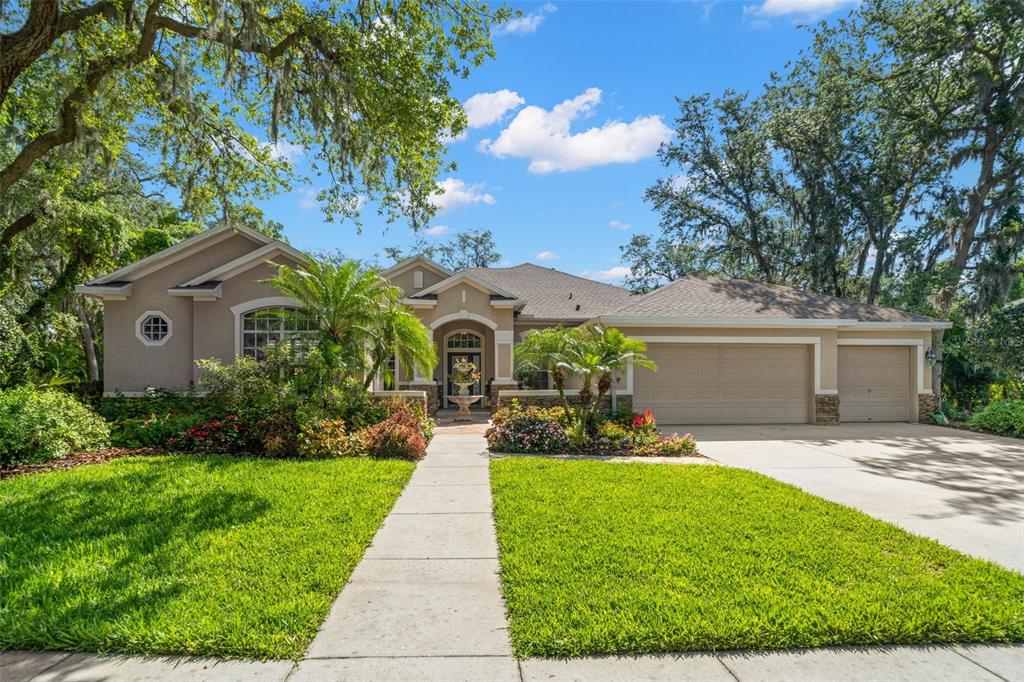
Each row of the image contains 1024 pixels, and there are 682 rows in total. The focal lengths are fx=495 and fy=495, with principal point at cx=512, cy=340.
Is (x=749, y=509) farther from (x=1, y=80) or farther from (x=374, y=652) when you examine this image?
(x=1, y=80)

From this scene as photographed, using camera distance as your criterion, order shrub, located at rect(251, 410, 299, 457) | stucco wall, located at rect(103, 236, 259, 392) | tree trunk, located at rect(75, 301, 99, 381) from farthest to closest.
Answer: tree trunk, located at rect(75, 301, 99, 381) < stucco wall, located at rect(103, 236, 259, 392) < shrub, located at rect(251, 410, 299, 457)

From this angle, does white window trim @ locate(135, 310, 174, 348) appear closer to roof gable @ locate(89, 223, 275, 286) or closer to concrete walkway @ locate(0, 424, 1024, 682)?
roof gable @ locate(89, 223, 275, 286)

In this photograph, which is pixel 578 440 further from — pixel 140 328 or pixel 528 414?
pixel 140 328

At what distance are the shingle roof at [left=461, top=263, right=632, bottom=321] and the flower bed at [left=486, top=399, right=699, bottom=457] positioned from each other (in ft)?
24.0

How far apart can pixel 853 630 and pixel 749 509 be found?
8.27ft

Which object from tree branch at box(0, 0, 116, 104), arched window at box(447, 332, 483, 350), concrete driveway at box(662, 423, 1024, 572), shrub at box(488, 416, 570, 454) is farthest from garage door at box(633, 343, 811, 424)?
tree branch at box(0, 0, 116, 104)

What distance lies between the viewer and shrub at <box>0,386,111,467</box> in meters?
7.70

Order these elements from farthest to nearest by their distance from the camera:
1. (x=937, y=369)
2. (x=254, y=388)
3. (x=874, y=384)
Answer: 1. (x=937, y=369)
2. (x=874, y=384)
3. (x=254, y=388)

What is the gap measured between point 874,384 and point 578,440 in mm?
10133

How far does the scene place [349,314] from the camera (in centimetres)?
1024

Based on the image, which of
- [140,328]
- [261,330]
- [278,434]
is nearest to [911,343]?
[278,434]

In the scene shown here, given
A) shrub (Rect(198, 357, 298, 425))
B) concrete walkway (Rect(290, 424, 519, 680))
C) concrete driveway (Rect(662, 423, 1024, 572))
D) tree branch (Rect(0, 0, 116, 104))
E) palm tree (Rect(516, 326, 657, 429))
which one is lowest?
concrete driveway (Rect(662, 423, 1024, 572))

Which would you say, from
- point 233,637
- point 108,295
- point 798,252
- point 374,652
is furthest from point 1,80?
point 798,252

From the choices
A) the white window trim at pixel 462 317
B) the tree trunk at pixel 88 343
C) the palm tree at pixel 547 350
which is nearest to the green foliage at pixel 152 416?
the white window trim at pixel 462 317
